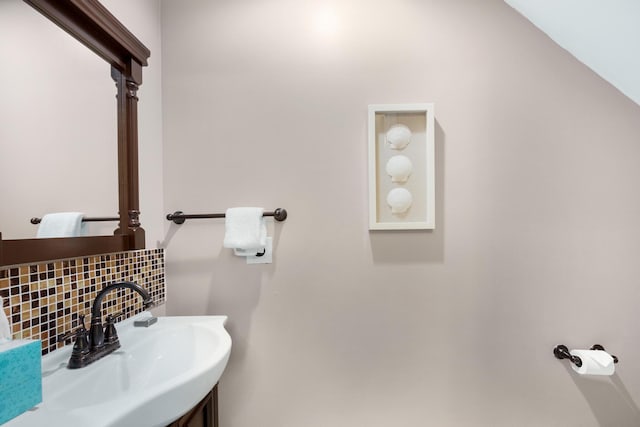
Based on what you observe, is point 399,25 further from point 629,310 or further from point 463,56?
point 629,310

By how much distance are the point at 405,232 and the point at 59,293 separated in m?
1.23

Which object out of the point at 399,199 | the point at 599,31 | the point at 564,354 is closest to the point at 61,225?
the point at 399,199

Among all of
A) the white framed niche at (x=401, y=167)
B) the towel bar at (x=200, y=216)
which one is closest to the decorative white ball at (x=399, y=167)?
the white framed niche at (x=401, y=167)

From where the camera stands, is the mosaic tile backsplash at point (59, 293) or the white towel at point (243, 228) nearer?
the mosaic tile backsplash at point (59, 293)

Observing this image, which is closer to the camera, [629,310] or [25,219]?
[25,219]

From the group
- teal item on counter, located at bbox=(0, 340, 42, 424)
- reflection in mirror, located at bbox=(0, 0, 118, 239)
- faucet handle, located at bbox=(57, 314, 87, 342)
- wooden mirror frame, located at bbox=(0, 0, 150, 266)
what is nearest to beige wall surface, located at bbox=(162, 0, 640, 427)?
wooden mirror frame, located at bbox=(0, 0, 150, 266)

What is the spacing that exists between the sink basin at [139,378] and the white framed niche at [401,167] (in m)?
0.81

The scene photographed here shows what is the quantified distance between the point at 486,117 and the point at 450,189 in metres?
0.36

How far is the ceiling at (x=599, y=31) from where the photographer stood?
107 cm

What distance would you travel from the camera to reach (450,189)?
128 cm

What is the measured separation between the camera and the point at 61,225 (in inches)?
31.9

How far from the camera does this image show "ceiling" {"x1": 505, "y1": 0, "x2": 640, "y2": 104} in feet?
3.52

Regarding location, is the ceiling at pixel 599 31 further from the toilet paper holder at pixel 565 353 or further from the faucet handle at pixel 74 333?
the faucet handle at pixel 74 333

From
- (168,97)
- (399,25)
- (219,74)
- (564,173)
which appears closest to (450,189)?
(564,173)
